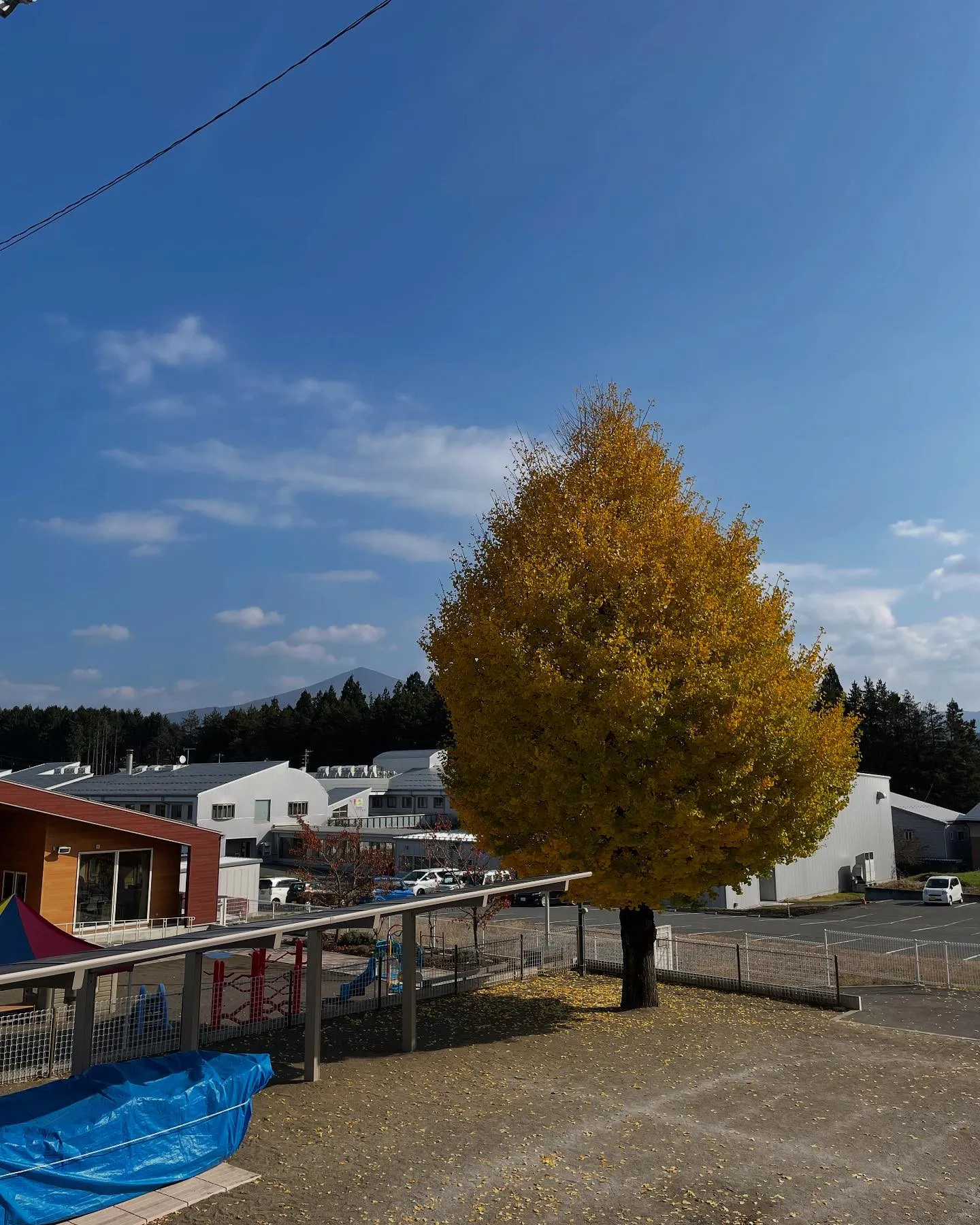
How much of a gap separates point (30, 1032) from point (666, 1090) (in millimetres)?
10498

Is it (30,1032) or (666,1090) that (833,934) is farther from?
Answer: (30,1032)

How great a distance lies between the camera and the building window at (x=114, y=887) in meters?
26.9

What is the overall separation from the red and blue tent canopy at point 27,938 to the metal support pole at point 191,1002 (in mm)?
2703

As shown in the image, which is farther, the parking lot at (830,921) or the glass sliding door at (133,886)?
the parking lot at (830,921)

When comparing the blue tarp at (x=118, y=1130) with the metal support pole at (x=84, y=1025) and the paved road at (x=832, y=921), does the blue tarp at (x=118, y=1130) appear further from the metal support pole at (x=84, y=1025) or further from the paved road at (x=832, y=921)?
the paved road at (x=832, y=921)

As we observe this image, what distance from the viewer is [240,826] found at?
193 ft

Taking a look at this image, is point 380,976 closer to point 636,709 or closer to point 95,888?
point 636,709

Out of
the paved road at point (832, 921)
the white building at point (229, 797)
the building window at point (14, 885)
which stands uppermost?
the white building at point (229, 797)

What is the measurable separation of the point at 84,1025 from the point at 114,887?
16.9m

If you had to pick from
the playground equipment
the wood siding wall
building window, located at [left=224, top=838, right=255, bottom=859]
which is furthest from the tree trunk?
building window, located at [left=224, top=838, right=255, bottom=859]

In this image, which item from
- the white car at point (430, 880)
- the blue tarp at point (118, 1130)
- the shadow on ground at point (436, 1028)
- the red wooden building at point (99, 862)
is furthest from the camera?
the white car at point (430, 880)

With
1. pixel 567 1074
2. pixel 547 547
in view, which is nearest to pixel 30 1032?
pixel 567 1074

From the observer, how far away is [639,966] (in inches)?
737

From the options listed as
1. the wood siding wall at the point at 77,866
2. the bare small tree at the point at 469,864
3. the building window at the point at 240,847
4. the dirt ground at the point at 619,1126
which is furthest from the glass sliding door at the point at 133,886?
the building window at the point at 240,847
